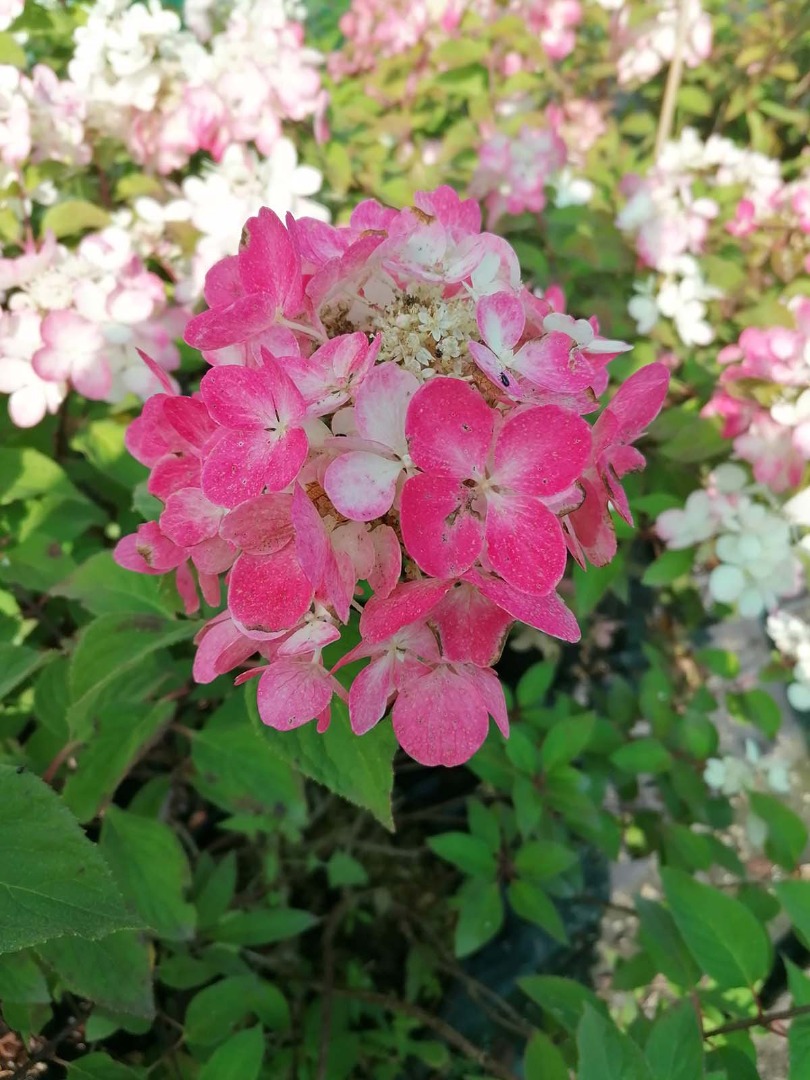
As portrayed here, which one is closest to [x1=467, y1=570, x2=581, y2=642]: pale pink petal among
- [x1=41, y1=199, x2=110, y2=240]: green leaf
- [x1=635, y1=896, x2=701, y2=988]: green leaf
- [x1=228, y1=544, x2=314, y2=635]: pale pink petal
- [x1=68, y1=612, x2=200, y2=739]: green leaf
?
[x1=228, y1=544, x2=314, y2=635]: pale pink petal

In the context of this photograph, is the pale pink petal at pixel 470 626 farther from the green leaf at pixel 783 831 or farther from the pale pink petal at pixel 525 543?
the green leaf at pixel 783 831

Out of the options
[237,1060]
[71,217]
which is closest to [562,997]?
[237,1060]

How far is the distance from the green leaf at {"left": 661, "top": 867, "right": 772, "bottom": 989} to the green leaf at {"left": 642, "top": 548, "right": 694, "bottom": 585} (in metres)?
0.42

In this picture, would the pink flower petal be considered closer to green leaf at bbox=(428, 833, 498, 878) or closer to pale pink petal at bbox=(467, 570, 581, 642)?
pale pink petal at bbox=(467, 570, 581, 642)

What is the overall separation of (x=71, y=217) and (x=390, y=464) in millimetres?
847

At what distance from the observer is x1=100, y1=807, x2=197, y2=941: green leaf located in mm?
771

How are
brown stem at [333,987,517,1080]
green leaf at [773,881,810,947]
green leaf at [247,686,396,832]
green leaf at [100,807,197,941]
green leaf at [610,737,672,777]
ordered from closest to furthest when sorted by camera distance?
green leaf at [247,686,396,832] → green leaf at [773,881,810,947] → green leaf at [100,807,197,941] → brown stem at [333,987,517,1080] → green leaf at [610,737,672,777]

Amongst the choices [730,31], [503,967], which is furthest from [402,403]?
[730,31]

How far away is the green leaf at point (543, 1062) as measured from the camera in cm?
69

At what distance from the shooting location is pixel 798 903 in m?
0.67

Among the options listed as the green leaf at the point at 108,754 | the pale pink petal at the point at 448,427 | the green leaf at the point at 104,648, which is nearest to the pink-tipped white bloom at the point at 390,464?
the pale pink petal at the point at 448,427

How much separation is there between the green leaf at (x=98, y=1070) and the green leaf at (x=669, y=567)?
840 mm

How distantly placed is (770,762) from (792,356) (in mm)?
636

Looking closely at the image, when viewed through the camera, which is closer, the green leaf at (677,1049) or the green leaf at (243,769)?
the green leaf at (677,1049)
